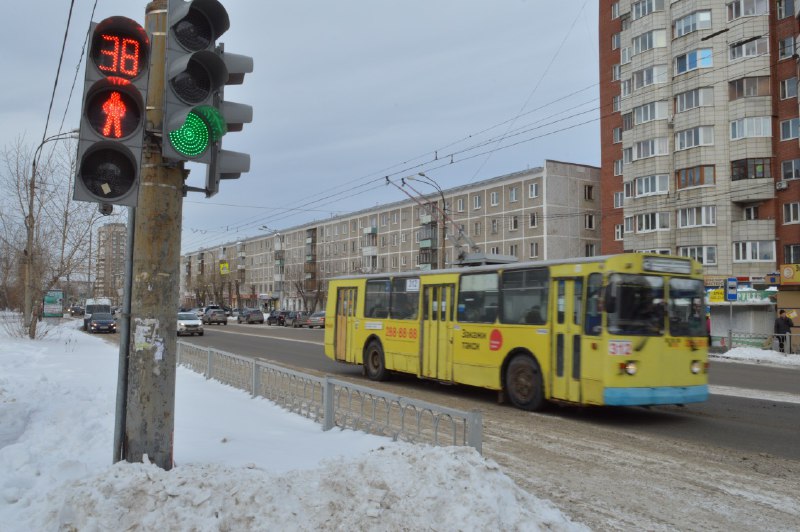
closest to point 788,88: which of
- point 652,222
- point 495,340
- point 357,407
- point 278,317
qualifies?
point 652,222

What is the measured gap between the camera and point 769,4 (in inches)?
1540

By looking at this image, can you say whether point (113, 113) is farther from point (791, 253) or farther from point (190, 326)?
point (791, 253)

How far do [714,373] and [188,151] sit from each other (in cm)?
1675

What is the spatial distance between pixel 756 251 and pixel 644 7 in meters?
19.1

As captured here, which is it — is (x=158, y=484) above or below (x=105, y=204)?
below

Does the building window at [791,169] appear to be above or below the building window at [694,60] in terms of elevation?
below

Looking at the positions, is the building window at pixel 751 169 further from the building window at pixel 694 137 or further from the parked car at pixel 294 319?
the parked car at pixel 294 319

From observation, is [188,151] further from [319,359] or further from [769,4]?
[769,4]

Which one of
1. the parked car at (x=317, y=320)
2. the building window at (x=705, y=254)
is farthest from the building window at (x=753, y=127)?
the parked car at (x=317, y=320)

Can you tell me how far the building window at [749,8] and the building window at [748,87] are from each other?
4048mm

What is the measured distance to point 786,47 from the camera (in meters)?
38.6

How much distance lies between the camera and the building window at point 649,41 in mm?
43000

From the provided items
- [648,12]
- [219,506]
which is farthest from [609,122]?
[219,506]

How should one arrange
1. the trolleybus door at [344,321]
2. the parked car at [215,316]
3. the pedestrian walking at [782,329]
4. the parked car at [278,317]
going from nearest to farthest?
the trolleybus door at [344,321] < the pedestrian walking at [782,329] < the parked car at [215,316] < the parked car at [278,317]
